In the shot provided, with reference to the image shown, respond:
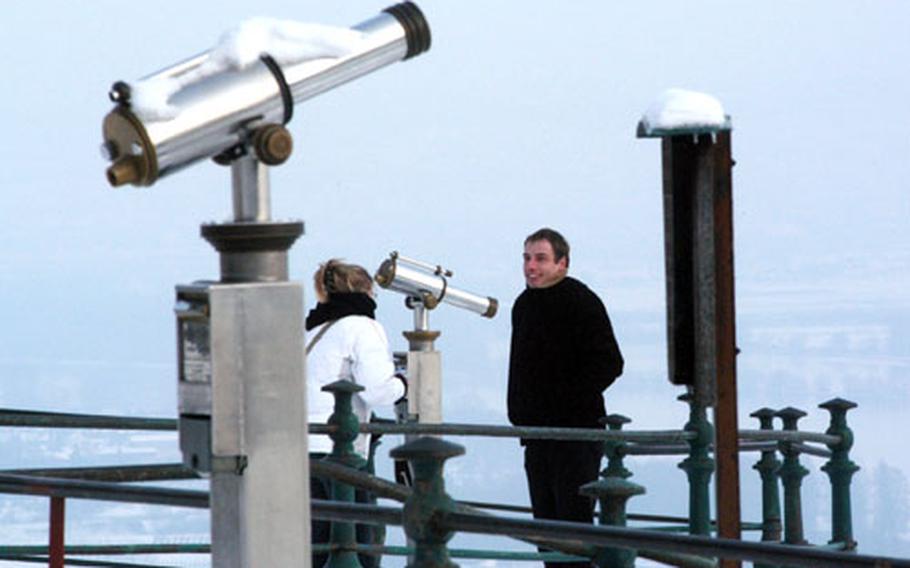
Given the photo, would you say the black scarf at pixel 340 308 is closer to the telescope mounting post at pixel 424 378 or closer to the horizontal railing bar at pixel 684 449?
the horizontal railing bar at pixel 684 449

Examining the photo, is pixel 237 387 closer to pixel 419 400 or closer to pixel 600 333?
pixel 600 333

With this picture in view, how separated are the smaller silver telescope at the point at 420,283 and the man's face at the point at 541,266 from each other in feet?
8.39

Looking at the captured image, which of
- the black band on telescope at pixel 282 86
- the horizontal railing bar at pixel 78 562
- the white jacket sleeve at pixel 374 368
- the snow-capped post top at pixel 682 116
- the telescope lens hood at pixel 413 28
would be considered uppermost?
the snow-capped post top at pixel 682 116

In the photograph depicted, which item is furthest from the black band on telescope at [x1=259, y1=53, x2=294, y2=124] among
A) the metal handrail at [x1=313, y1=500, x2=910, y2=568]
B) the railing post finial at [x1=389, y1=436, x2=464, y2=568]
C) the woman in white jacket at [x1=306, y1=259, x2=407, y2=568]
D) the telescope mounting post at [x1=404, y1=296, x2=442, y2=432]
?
the telescope mounting post at [x1=404, y1=296, x2=442, y2=432]

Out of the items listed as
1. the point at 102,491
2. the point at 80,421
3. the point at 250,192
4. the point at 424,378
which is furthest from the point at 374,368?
the point at 250,192

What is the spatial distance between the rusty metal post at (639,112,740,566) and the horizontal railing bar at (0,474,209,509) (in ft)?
6.03

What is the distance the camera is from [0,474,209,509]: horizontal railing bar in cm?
543

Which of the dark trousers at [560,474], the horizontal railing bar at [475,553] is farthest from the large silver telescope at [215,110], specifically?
the dark trousers at [560,474]

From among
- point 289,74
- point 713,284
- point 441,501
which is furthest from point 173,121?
point 713,284

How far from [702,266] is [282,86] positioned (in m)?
2.32

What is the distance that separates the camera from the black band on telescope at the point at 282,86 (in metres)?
4.67

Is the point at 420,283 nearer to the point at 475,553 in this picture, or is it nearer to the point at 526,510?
the point at 526,510

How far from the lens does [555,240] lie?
938cm

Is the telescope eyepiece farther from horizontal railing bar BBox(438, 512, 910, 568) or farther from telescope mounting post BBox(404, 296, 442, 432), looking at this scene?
telescope mounting post BBox(404, 296, 442, 432)
